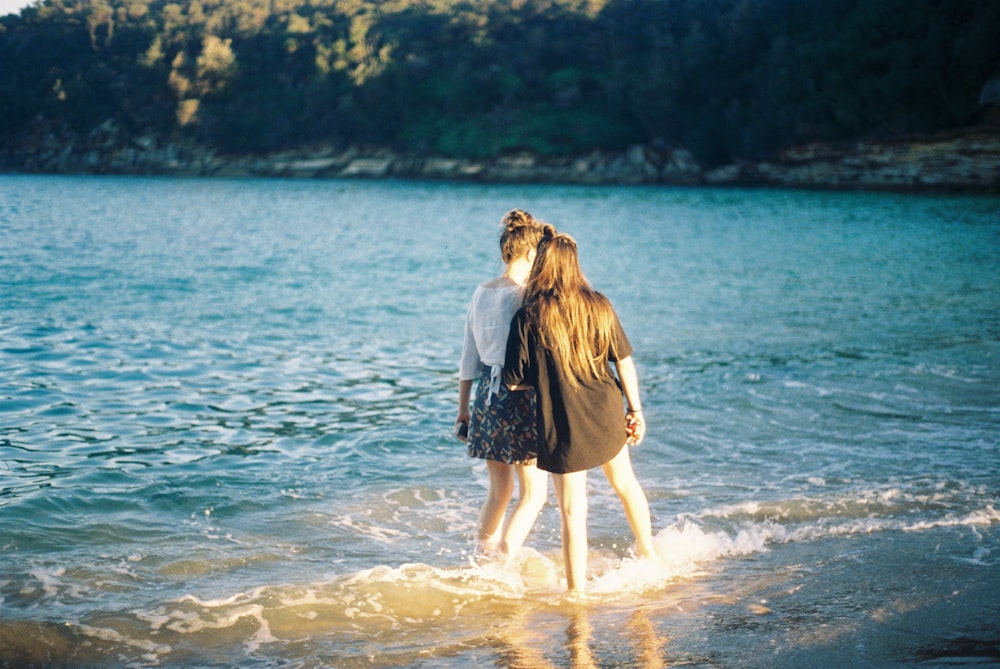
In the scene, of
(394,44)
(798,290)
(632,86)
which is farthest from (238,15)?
(798,290)

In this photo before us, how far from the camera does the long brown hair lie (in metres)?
4.70

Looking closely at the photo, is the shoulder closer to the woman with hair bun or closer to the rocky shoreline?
the woman with hair bun

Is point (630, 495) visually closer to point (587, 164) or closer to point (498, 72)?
point (587, 164)

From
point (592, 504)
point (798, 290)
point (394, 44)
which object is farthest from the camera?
point (394, 44)

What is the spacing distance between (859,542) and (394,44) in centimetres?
9644

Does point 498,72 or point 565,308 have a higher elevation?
point 498,72

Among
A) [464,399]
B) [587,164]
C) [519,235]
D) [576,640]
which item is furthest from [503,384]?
[587,164]

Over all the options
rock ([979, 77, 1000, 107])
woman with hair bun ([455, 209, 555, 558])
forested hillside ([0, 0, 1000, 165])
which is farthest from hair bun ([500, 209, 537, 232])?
forested hillside ([0, 0, 1000, 165])

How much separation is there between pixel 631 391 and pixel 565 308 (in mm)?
618

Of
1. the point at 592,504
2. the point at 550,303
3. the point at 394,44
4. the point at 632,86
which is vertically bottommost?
the point at 592,504

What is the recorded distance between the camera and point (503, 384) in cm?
500

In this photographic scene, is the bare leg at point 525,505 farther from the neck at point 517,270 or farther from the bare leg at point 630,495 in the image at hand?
the neck at point 517,270

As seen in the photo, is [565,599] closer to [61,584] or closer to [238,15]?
[61,584]

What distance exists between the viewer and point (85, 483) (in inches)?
286
